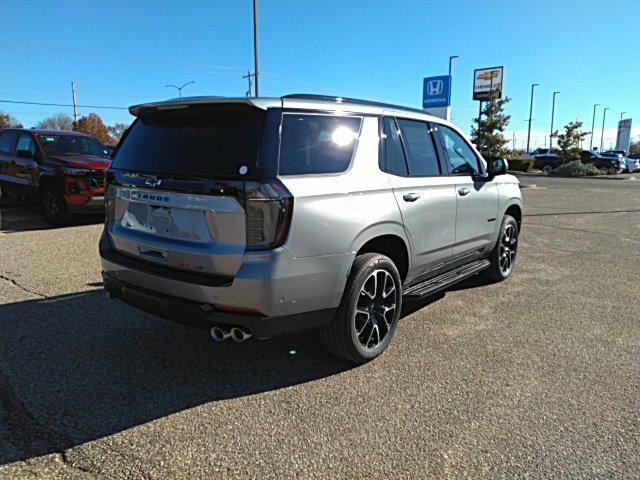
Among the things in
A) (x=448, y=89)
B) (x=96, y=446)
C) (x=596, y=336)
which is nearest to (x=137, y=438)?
(x=96, y=446)

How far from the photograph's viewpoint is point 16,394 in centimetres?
312

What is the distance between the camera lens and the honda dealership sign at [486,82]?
30594 mm

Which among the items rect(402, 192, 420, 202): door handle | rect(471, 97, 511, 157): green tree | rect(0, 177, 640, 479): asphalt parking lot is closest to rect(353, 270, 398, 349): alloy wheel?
rect(0, 177, 640, 479): asphalt parking lot

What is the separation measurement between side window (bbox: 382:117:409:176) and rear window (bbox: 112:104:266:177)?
3.81ft

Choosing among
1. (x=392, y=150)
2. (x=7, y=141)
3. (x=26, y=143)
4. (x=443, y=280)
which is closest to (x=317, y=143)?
(x=392, y=150)

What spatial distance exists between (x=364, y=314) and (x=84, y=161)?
7482 mm

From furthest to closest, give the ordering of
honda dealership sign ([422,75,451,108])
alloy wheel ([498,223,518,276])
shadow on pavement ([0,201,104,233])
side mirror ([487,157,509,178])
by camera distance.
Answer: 1. honda dealership sign ([422,75,451,108])
2. shadow on pavement ([0,201,104,233])
3. alloy wheel ([498,223,518,276])
4. side mirror ([487,157,509,178])

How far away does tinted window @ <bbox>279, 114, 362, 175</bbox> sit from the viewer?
3.08 m

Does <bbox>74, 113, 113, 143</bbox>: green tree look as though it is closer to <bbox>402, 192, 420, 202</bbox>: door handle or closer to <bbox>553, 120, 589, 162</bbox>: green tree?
<bbox>553, 120, 589, 162</bbox>: green tree

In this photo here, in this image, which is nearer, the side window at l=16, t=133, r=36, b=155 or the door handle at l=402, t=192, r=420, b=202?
the door handle at l=402, t=192, r=420, b=202

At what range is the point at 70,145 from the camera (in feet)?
32.8

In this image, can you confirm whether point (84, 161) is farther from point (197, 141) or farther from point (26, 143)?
point (197, 141)

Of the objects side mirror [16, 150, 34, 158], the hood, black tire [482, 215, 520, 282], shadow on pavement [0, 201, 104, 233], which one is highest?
side mirror [16, 150, 34, 158]

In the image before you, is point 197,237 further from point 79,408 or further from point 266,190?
point 79,408
